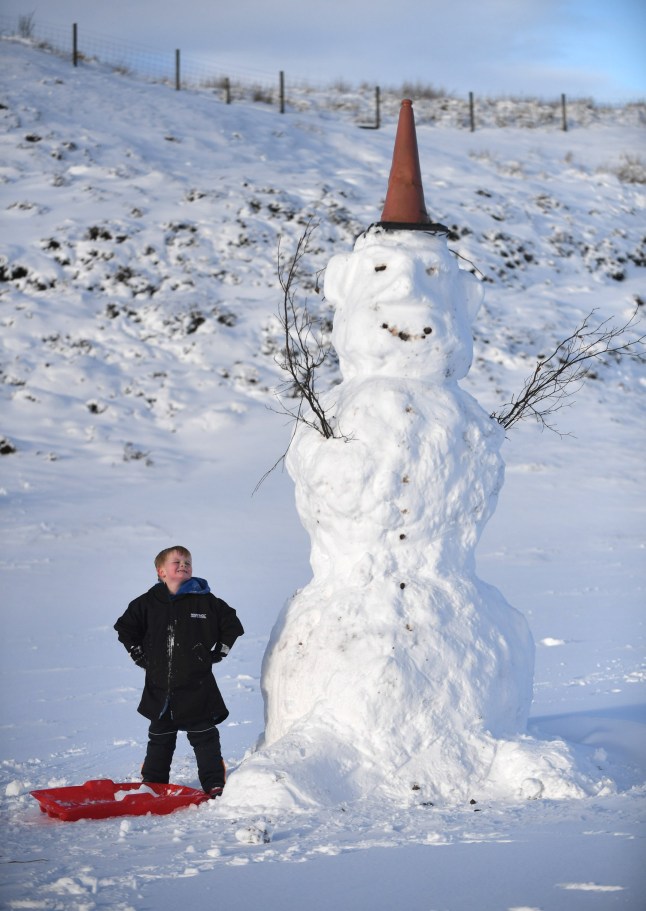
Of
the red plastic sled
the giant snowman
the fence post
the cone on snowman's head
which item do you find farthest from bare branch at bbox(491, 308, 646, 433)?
the fence post

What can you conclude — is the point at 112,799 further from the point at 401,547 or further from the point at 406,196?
the point at 406,196

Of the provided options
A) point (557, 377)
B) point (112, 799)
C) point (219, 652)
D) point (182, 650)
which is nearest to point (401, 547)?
point (219, 652)

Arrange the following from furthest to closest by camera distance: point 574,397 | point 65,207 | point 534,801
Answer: point 65,207 < point 574,397 < point 534,801

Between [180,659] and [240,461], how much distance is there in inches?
343

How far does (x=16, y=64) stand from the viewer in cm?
2191

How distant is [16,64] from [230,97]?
5086 mm

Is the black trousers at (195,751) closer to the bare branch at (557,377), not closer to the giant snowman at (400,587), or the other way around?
the giant snowman at (400,587)

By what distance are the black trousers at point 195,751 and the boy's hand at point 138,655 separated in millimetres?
255

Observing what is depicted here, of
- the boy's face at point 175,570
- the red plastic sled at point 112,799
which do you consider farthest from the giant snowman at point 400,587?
the boy's face at point 175,570

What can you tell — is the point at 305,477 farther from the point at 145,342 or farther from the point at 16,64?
the point at 16,64

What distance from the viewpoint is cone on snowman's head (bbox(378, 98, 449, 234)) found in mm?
5188

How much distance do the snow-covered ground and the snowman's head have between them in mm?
1895

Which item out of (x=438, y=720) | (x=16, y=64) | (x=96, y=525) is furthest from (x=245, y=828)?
(x=16, y=64)

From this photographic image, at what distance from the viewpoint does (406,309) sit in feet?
16.5
